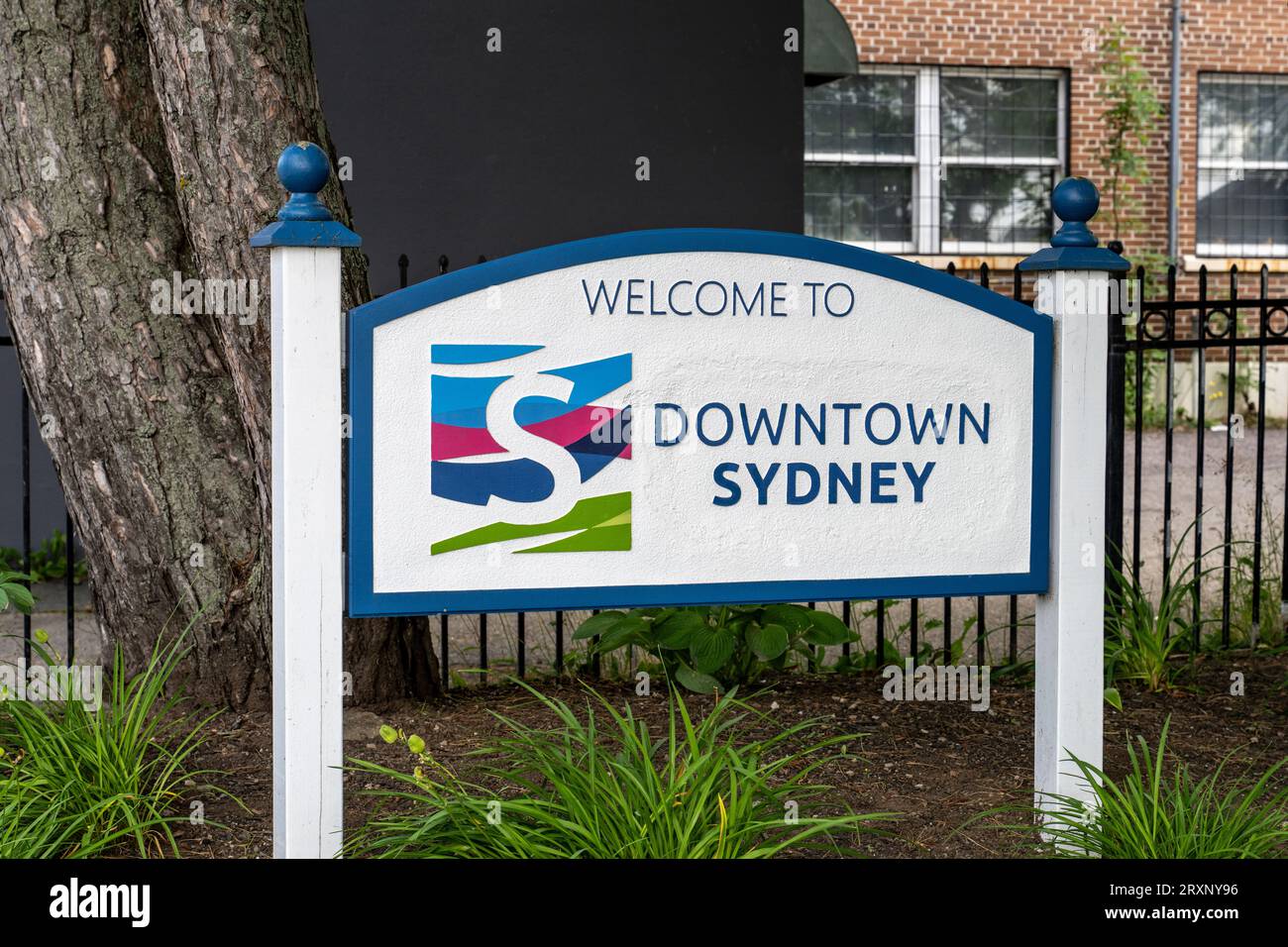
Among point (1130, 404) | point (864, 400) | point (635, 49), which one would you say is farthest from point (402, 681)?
point (1130, 404)

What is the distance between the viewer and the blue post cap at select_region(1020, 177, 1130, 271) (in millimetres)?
3189

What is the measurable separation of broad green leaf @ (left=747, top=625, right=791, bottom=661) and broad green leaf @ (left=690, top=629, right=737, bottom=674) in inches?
3.5

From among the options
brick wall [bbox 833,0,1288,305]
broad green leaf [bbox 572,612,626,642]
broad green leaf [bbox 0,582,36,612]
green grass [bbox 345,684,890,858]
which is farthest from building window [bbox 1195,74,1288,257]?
broad green leaf [bbox 0,582,36,612]

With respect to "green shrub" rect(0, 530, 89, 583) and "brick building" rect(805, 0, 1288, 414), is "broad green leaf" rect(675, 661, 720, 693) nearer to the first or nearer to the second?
"green shrub" rect(0, 530, 89, 583)

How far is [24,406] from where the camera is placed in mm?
4465

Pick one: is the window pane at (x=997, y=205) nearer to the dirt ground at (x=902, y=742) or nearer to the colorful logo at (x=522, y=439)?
the dirt ground at (x=902, y=742)

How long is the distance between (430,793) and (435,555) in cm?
51

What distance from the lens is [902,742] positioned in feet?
12.9

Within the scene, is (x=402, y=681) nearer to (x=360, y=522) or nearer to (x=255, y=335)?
(x=255, y=335)

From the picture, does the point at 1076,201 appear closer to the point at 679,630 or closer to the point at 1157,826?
the point at 1157,826

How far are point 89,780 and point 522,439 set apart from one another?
140 cm

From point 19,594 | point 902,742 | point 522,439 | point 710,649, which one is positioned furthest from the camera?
point 710,649

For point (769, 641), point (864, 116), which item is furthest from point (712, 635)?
point (864, 116)

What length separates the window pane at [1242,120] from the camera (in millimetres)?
14281
